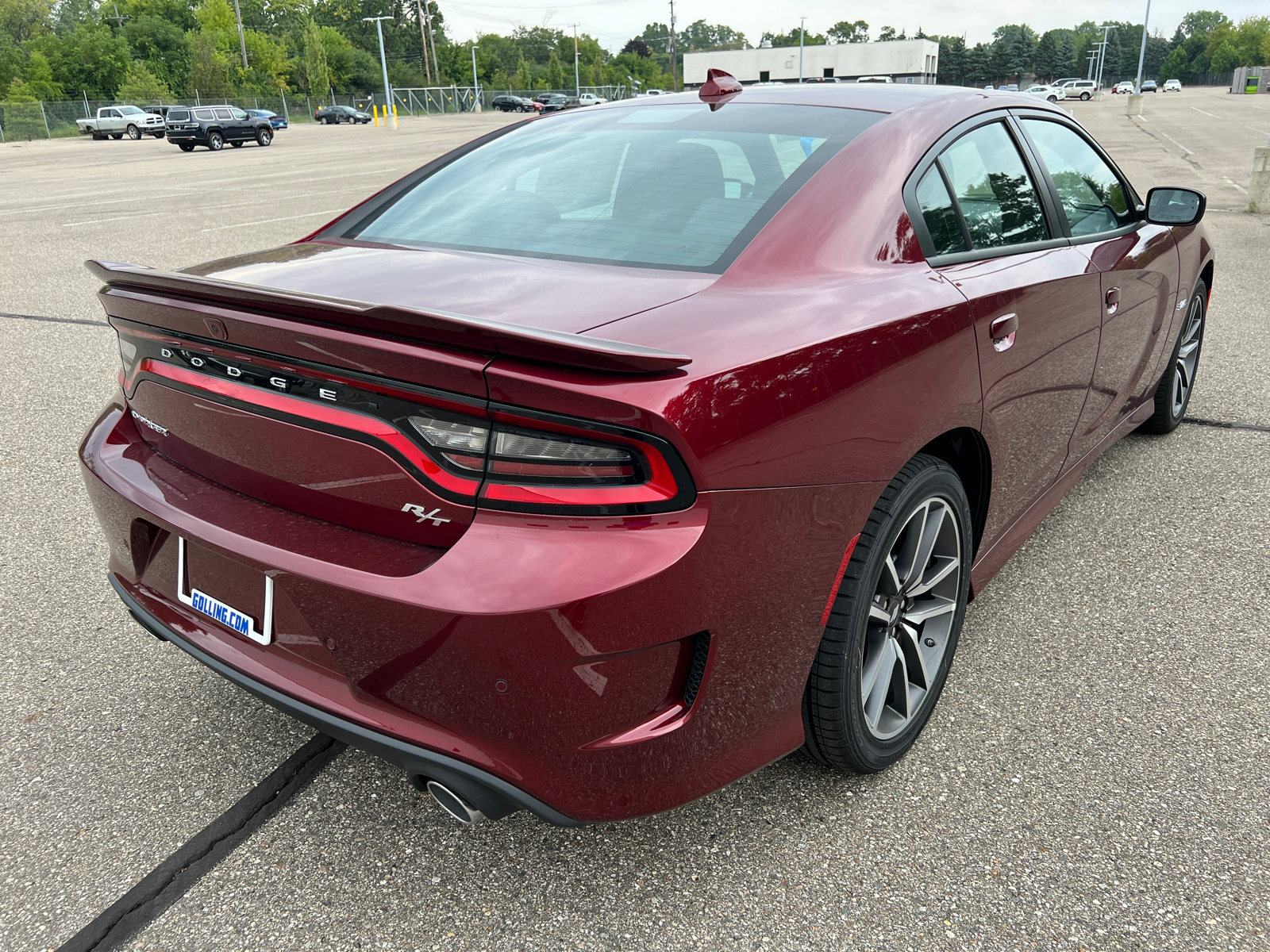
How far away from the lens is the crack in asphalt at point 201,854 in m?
1.89

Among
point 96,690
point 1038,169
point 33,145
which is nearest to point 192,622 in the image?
point 96,690

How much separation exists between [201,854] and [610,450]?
1.38 metres

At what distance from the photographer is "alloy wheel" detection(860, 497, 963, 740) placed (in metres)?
2.19

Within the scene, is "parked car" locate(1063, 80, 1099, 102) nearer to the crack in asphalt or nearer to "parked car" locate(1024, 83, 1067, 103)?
"parked car" locate(1024, 83, 1067, 103)

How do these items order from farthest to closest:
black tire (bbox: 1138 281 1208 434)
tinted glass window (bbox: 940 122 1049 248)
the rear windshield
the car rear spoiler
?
black tire (bbox: 1138 281 1208 434) < tinted glass window (bbox: 940 122 1049 248) < the rear windshield < the car rear spoiler

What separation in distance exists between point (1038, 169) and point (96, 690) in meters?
3.25

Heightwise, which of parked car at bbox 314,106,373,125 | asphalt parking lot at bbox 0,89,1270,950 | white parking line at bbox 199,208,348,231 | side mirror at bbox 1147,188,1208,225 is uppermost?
parked car at bbox 314,106,373,125

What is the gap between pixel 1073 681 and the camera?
8.84 feet

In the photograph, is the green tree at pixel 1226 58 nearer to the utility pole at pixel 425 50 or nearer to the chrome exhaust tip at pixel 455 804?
the utility pole at pixel 425 50

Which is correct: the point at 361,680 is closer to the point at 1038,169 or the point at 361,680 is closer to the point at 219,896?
the point at 219,896

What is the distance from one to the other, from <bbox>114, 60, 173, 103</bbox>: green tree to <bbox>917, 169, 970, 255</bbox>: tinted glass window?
66319 millimetres

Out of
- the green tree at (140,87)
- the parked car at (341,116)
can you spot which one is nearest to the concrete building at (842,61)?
the parked car at (341,116)

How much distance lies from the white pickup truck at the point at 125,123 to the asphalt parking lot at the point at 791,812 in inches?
1852

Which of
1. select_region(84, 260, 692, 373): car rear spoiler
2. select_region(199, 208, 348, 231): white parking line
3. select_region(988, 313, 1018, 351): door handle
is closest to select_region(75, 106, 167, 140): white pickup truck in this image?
select_region(199, 208, 348, 231): white parking line
